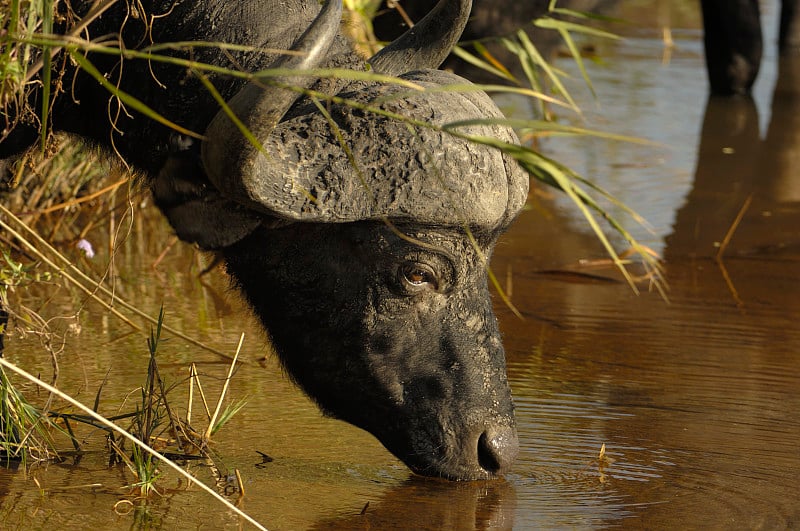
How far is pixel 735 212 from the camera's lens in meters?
6.86

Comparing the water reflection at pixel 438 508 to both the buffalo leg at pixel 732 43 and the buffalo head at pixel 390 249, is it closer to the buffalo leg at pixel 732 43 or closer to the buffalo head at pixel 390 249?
the buffalo head at pixel 390 249

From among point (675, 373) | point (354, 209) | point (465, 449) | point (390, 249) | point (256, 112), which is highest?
point (256, 112)

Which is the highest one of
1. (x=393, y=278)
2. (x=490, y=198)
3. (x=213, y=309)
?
(x=490, y=198)

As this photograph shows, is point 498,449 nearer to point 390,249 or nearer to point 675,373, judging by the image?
point 390,249

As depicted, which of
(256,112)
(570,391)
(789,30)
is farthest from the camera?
(789,30)

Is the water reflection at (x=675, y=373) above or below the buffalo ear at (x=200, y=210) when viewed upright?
below

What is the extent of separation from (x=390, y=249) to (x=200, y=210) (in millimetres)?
485

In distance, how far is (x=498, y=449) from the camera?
334cm

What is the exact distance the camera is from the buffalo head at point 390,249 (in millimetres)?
3162

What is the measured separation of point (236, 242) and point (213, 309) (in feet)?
5.38

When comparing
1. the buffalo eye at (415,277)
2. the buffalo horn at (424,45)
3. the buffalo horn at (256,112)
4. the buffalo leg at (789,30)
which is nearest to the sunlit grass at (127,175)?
the buffalo horn at (256,112)

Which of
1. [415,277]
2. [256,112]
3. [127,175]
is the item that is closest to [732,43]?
[127,175]

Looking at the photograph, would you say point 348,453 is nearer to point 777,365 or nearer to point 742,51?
point 777,365

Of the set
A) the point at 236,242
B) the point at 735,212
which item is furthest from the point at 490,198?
the point at 735,212
